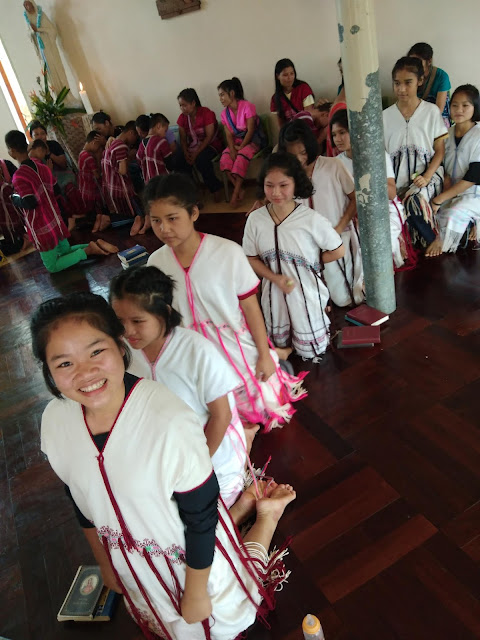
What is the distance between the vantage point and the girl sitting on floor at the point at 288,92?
4.34 metres

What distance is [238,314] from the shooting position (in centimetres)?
198

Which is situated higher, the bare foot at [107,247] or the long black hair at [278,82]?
the long black hair at [278,82]

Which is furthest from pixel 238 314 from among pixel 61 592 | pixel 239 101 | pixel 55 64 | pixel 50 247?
pixel 55 64

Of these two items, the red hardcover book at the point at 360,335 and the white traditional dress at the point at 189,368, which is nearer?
the white traditional dress at the point at 189,368

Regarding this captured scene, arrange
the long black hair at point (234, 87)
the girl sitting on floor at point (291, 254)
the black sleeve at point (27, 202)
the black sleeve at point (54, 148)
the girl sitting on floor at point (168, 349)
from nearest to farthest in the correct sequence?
the girl sitting on floor at point (168, 349)
the girl sitting on floor at point (291, 254)
the black sleeve at point (27, 202)
the long black hair at point (234, 87)
the black sleeve at point (54, 148)

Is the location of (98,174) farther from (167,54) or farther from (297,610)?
(297,610)

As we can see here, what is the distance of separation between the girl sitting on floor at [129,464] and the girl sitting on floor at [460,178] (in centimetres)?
259

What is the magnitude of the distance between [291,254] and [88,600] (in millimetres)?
1598

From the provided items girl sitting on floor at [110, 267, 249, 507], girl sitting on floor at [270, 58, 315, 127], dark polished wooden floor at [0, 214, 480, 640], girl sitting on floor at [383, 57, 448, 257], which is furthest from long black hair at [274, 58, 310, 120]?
girl sitting on floor at [110, 267, 249, 507]

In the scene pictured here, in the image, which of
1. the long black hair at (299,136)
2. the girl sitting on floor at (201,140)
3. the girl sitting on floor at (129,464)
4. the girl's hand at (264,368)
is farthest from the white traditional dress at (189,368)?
the girl sitting on floor at (201,140)

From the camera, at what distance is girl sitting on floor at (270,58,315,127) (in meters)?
4.34

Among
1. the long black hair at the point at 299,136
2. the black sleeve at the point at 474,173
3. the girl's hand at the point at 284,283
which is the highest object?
the long black hair at the point at 299,136

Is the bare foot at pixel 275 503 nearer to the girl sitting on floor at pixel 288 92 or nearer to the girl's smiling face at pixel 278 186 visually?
the girl's smiling face at pixel 278 186

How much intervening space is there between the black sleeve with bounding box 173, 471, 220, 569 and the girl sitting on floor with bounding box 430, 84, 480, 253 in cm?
263
